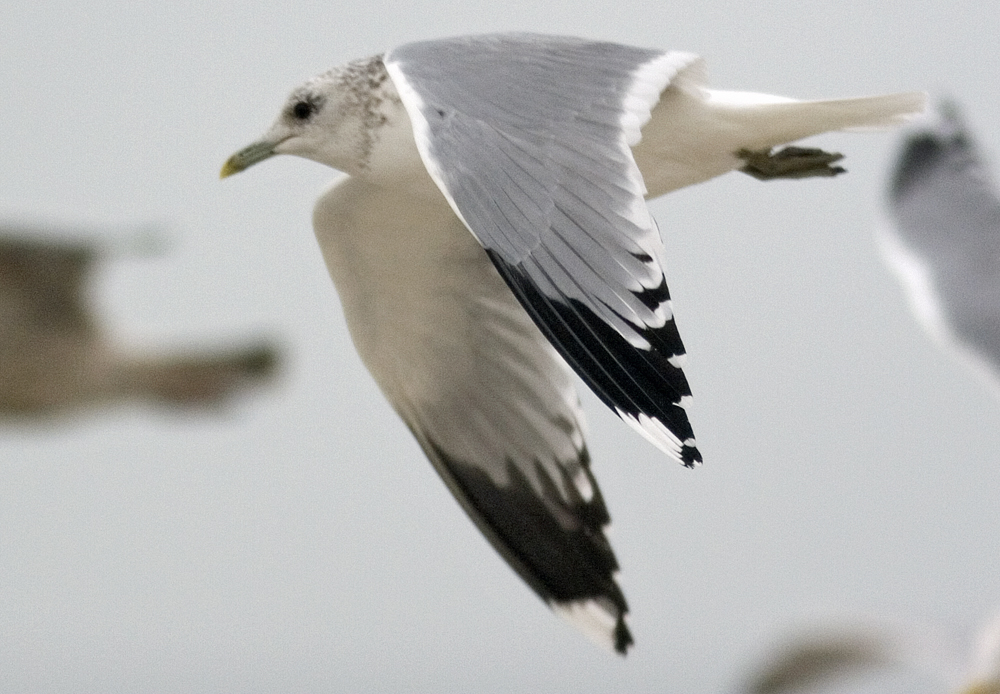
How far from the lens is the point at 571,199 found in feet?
3.16

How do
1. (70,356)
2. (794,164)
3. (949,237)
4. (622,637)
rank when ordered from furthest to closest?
1. (70,356)
2. (949,237)
3. (622,637)
4. (794,164)

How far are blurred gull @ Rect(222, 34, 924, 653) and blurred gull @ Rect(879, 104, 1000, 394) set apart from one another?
1.84ft

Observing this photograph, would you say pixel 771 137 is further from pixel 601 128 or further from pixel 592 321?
pixel 592 321

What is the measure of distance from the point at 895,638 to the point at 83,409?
80.6 inches

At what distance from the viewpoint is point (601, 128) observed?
102 centimetres

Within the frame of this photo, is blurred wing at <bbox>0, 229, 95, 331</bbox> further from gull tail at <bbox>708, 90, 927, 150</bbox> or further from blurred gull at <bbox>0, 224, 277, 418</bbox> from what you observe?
gull tail at <bbox>708, 90, 927, 150</bbox>

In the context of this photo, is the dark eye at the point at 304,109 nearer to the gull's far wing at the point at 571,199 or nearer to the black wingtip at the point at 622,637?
the gull's far wing at the point at 571,199

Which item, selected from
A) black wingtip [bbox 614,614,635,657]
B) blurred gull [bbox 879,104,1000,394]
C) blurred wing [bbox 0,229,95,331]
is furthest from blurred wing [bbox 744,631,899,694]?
blurred wing [bbox 0,229,95,331]

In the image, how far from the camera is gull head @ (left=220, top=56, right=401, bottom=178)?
1.25m

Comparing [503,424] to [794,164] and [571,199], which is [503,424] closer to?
[794,164]

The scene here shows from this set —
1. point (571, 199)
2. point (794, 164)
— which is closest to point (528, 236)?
point (571, 199)

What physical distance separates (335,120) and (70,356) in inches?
92.4

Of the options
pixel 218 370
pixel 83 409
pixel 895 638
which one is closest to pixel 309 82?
pixel 895 638

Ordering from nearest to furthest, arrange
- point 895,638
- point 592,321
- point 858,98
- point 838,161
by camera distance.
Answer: point 592,321, point 858,98, point 838,161, point 895,638
